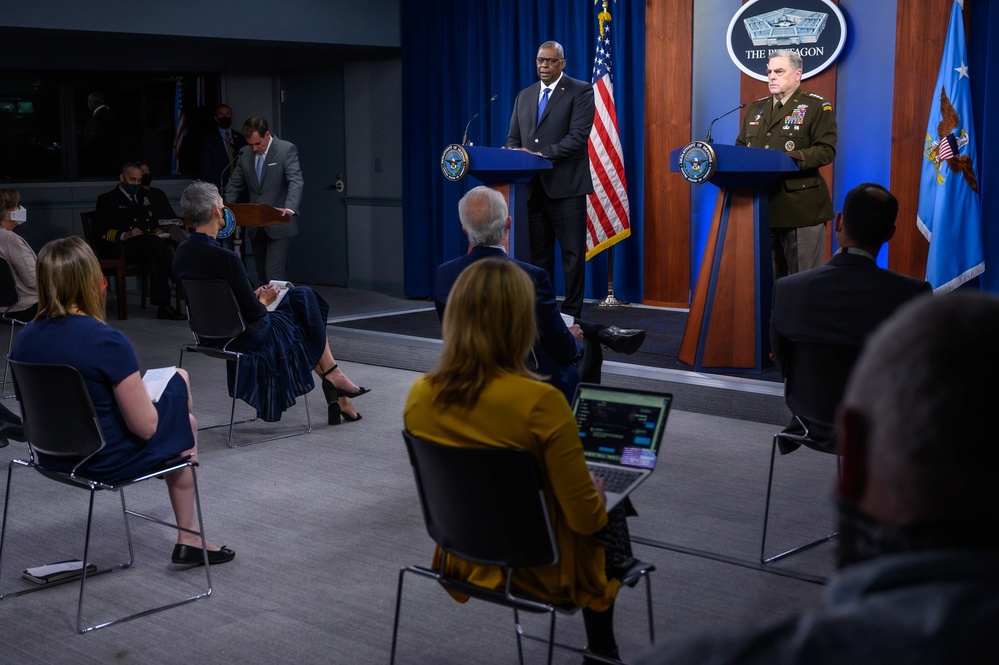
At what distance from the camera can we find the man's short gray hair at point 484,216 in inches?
142

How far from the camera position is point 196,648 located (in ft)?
9.40

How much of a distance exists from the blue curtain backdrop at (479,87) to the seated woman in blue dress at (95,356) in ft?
17.7

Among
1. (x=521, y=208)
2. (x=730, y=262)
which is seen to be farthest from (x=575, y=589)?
(x=521, y=208)

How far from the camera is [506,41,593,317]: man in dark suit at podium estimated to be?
20.6ft

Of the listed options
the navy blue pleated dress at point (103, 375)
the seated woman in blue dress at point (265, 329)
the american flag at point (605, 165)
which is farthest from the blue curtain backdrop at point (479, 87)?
the navy blue pleated dress at point (103, 375)

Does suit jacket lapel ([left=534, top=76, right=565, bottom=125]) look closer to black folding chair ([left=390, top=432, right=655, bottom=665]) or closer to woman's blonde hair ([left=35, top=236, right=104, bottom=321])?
woman's blonde hair ([left=35, top=236, right=104, bottom=321])

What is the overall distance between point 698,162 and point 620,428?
2.80 meters

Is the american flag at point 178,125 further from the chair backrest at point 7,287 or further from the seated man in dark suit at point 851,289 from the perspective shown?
the seated man in dark suit at point 851,289

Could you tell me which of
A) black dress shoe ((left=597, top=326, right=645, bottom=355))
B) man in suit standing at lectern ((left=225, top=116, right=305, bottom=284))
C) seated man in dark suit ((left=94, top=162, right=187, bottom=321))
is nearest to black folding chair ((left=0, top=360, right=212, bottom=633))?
black dress shoe ((left=597, top=326, right=645, bottom=355))

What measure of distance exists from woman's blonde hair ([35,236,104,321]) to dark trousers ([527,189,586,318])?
3.64 m

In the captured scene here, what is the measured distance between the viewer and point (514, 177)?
5996 millimetres

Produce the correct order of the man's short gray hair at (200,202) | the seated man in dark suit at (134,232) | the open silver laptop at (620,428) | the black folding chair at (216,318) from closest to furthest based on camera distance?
1. the open silver laptop at (620,428)
2. the man's short gray hair at (200,202)
3. the black folding chair at (216,318)
4. the seated man in dark suit at (134,232)

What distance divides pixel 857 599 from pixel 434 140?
27.9 ft

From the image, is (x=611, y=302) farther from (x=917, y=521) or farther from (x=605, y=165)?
(x=917, y=521)
